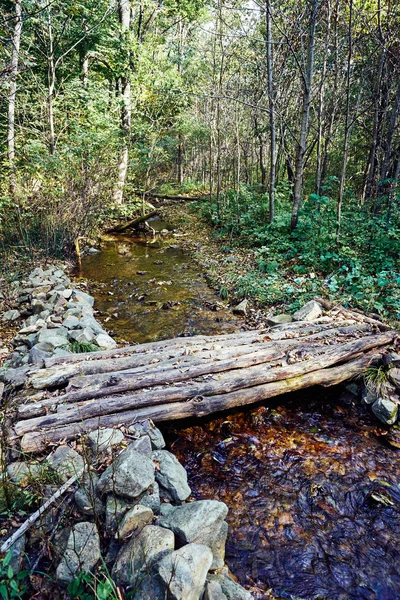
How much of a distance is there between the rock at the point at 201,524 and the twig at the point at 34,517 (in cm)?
79

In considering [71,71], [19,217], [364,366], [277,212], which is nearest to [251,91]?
[277,212]

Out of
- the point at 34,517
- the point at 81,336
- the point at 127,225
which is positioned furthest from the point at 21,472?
the point at 127,225

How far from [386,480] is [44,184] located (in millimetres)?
9748

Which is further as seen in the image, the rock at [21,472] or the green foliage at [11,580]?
the rock at [21,472]

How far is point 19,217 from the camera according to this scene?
8.34 meters

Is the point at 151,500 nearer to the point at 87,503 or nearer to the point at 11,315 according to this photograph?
the point at 87,503

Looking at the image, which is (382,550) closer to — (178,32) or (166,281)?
(166,281)

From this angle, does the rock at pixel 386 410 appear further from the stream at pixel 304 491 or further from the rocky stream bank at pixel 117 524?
the rocky stream bank at pixel 117 524

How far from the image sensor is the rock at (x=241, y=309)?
7.54 m

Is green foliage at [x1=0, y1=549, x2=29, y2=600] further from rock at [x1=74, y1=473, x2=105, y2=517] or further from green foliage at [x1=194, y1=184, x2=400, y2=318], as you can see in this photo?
green foliage at [x1=194, y1=184, x2=400, y2=318]

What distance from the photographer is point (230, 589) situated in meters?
2.27

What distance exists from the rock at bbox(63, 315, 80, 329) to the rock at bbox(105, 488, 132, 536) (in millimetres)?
3833

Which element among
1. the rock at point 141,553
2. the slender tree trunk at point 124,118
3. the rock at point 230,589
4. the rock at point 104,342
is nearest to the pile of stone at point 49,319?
the rock at point 104,342

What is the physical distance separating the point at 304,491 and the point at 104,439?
2.09m
